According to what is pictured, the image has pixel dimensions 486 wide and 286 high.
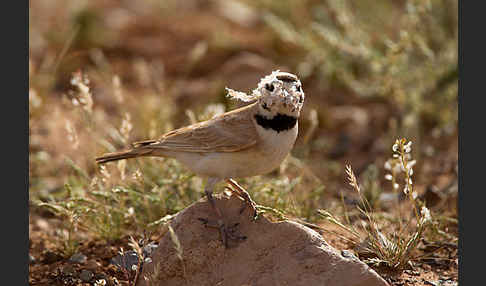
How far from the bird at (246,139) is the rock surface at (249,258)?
0.25ft

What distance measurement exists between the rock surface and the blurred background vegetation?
57cm

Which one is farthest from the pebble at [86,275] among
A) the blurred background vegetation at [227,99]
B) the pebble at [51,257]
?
the pebble at [51,257]

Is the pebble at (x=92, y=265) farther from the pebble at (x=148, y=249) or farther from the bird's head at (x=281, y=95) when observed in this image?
the bird's head at (x=281, y=95)

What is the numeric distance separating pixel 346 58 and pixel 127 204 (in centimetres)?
357

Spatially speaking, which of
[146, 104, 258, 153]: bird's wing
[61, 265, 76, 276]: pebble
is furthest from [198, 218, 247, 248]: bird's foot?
[61, 265, 76, 276]: pebble

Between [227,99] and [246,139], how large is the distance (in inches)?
116

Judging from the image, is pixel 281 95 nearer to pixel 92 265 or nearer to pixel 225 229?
pixel 225 229

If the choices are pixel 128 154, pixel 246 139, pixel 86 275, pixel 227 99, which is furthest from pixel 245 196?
pixel 227 99

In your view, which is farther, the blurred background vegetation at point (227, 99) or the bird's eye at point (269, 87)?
the blurred background vegetation at point (227, 99)

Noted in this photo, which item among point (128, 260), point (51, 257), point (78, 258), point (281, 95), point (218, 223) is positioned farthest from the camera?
point (51, 257)

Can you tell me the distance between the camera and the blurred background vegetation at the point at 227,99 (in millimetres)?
5023

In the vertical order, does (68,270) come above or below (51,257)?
above

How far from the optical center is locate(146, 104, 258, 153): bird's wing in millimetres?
3993

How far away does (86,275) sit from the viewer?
437cm
